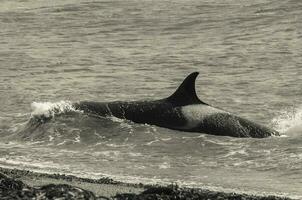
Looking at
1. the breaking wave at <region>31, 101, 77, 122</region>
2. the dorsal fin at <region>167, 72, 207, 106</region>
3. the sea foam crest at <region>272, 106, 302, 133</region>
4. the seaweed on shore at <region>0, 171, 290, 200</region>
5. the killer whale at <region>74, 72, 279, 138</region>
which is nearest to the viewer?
the seaweed on shore at <region>0, 171, 290, 200</region>

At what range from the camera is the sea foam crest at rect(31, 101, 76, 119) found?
19.5 metres

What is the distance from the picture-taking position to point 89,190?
1203 centimetres

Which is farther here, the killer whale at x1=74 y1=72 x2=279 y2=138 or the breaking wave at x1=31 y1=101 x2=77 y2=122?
the breaking wave at x1=31 y1=101 x2=77 y2=122

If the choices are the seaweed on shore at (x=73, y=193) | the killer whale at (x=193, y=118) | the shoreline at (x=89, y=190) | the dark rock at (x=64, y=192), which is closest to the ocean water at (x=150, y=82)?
the killer whale at (x=193, y=118)

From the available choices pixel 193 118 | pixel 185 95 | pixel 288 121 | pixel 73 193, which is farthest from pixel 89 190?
pixel 288 121

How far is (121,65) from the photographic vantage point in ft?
92.6

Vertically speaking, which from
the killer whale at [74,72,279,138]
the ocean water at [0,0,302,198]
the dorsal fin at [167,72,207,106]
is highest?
the dorsal fin at [167,72,207,106]

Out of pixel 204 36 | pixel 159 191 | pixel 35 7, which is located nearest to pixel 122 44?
pixel 204 36

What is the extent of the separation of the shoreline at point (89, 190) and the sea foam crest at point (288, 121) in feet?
21.4

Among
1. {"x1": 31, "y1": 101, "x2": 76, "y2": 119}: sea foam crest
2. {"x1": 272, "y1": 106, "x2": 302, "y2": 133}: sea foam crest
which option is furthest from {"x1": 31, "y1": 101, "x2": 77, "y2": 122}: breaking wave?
{"x1": 272, "y1": 106, "x2": 302, "y2": 133}: sea foam crest

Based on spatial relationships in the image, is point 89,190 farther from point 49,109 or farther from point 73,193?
point 49,109

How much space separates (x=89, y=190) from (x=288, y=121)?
8.40 m

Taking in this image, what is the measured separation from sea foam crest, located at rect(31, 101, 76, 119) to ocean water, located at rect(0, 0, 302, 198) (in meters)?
0.04

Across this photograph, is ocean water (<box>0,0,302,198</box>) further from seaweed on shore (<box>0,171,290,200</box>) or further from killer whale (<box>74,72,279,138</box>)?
seaweed on shore (<box>0,171,290,200</box>)
